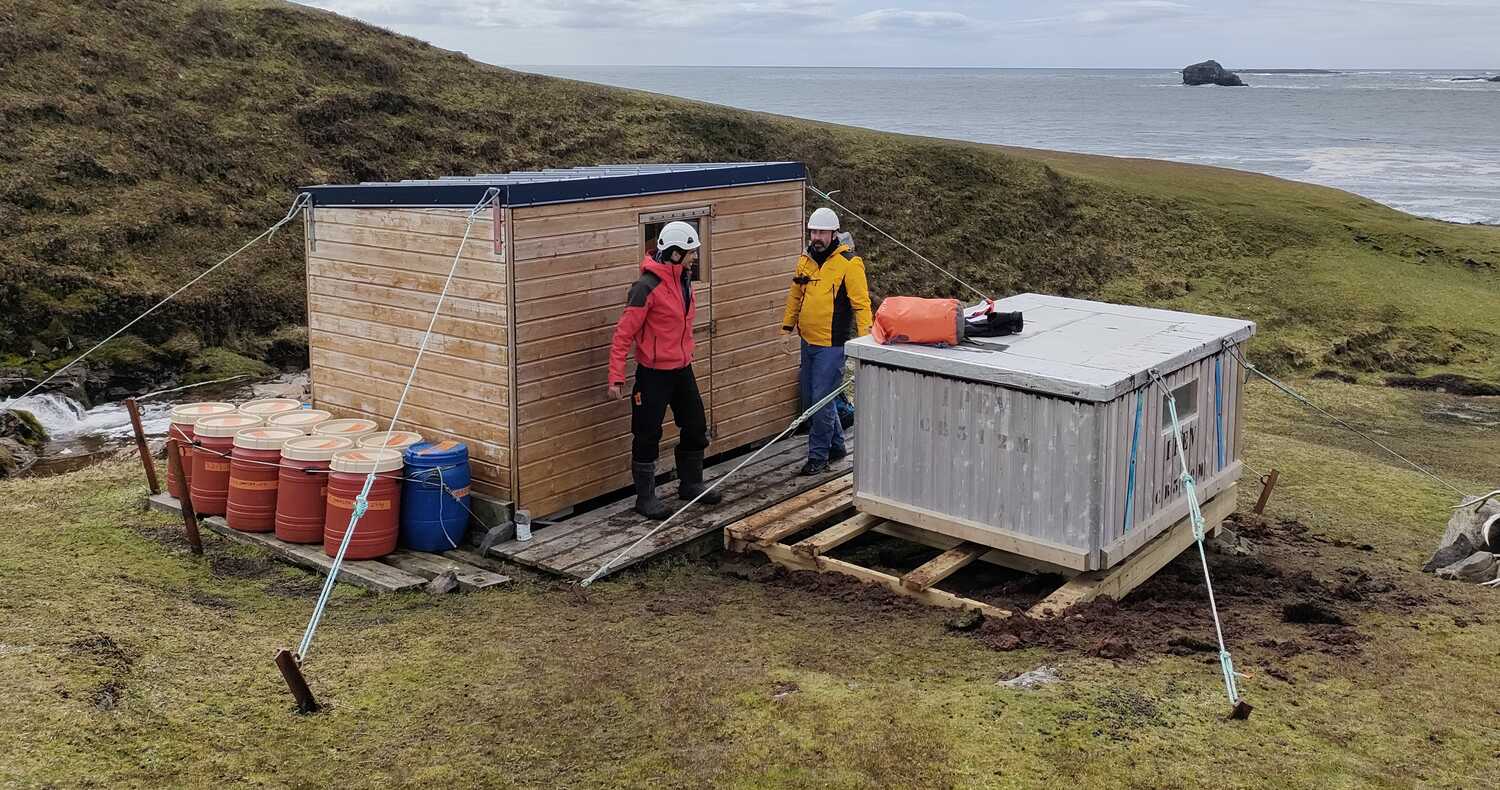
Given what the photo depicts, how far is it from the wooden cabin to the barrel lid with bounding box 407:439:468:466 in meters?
0.31

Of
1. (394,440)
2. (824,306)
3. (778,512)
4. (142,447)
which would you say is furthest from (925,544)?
(142,447)

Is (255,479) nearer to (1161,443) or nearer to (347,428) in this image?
(347,428)

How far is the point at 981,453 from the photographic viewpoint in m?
8.48

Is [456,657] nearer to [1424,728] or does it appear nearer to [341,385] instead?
[341,385]

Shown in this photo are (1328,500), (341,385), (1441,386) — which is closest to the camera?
(341,385)

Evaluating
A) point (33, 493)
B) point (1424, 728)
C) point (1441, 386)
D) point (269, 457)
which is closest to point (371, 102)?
point (33, 493)

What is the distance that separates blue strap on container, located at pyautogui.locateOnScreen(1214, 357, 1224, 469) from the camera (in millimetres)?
9258

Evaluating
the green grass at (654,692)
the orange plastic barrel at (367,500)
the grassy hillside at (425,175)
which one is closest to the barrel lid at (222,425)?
the green grass at (654,692)

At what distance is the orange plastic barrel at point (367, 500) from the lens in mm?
8797

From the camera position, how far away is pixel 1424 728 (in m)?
6.08

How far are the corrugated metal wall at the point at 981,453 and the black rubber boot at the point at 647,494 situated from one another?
1.65 metres

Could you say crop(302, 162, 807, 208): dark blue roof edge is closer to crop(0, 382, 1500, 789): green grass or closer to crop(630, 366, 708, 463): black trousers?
crop(630, 366, 708, 463): black trousers

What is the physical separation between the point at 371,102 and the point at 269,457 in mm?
20246

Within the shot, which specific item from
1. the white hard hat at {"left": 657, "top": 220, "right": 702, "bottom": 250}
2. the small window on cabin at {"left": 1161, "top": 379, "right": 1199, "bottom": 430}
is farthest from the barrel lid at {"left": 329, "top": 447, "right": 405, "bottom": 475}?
the small window on cabin at {"left": 1161, "top": 379, "right": 1199, "bottom": 430}
